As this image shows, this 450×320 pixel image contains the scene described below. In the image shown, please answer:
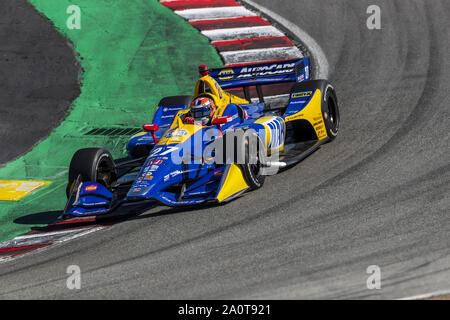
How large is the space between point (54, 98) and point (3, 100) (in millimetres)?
1050

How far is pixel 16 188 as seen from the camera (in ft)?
35.8

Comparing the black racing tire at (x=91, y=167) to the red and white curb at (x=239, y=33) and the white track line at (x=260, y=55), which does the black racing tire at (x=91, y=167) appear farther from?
the white track line at (x=260, y=55)

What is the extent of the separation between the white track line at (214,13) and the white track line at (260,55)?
2.27 meters

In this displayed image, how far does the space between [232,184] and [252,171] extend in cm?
50

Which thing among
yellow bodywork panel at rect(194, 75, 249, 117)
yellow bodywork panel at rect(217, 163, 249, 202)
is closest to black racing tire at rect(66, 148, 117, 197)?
yellow bodywork panel at rect(194, 75, 249, 117)

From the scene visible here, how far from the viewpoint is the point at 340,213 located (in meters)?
8.04

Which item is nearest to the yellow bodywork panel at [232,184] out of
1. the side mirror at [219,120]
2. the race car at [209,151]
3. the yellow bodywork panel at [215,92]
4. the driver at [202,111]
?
the race car at [209,151]

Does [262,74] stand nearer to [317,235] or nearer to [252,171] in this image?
[252,171]

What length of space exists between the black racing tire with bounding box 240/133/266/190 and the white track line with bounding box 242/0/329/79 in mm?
4622

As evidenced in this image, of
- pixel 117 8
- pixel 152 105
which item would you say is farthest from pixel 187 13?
pixel 152 105

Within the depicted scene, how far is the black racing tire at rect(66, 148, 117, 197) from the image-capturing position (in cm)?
956

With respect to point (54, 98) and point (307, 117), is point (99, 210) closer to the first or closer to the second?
point (307, 117)

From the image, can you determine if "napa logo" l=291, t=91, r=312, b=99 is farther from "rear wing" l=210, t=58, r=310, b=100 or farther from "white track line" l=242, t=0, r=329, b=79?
"white track line" l=242, t=0, r=329, b=79

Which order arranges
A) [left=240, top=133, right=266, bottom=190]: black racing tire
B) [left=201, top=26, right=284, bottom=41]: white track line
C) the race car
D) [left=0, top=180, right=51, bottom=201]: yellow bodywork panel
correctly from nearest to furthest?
1. the race car
2. [left=240, top=133, right=266, bottom=190]: black racing tire
3. [left=0, top=180, right=51, bottom=201]: yellow bodywork panel
4. [left=201, top=26, right=284, bottom=41]: white track line
